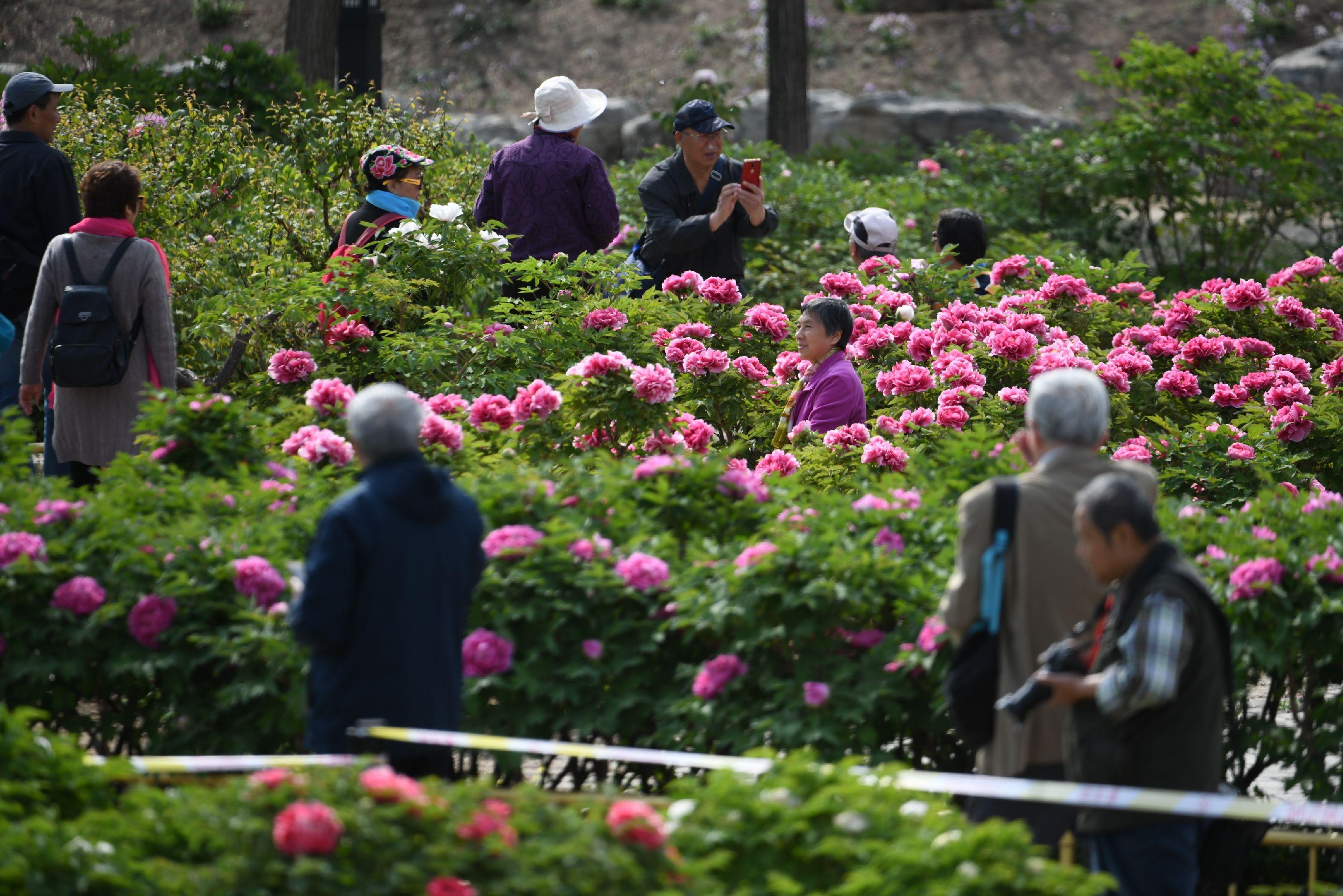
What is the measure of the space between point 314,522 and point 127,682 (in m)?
0.66

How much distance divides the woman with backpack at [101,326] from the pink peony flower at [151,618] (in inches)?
66.5

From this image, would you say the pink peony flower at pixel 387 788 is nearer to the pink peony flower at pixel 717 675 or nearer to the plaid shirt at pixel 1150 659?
the pink peony flower at pixel 717 675

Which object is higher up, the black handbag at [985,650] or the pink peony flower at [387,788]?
the black handbag at [985,650]

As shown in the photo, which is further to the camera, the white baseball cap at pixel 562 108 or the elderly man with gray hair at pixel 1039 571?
the white baseball cap at pixel 562 108

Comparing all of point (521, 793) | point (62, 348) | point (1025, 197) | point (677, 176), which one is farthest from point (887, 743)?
point (1025, 197)

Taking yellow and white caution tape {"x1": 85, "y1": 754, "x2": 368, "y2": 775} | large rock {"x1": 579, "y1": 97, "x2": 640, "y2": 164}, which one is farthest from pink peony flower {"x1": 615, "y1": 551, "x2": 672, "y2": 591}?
large rock {"x1": 579, "y1": 97, "x2": 640, "y2": 164}

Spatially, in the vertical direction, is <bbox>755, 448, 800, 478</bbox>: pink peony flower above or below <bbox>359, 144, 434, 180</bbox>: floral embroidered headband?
below

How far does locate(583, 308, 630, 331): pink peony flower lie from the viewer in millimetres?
6375

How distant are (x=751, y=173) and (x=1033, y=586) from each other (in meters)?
4.47

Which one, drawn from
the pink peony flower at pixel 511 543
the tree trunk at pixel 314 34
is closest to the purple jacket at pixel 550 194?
the pink peony flower at pixel 511 543

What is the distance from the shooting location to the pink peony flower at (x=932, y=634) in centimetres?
386

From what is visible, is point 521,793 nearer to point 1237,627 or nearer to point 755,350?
point 1237,627

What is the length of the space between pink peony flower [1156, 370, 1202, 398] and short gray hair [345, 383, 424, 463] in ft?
14.9

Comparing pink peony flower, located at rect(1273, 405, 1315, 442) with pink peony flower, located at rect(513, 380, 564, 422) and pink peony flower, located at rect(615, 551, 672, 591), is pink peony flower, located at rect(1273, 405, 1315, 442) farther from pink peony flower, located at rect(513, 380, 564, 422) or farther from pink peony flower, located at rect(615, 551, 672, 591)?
pink peony flower, located at rect(615, 551, 672, 591)
